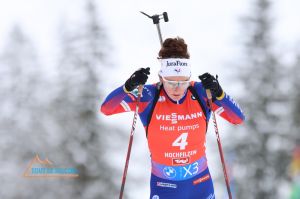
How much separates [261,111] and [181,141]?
19362 mm

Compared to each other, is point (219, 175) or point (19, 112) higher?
point (19, 112)

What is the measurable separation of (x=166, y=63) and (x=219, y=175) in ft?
62.8

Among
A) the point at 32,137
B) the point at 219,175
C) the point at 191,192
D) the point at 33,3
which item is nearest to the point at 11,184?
the point at 32,137

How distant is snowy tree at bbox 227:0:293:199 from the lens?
25297 mm

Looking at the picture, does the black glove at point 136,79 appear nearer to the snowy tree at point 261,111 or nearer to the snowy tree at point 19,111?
the snowy tree at point 19,111

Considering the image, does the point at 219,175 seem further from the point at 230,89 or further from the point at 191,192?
the point at 191,192

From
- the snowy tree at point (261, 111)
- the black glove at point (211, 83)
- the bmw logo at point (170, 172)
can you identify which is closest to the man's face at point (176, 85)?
the black glove at point (211, 83)

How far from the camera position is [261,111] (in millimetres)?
25234

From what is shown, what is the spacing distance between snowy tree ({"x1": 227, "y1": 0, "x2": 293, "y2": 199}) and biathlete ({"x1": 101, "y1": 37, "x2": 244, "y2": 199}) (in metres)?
18.9

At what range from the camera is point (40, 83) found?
26.1m

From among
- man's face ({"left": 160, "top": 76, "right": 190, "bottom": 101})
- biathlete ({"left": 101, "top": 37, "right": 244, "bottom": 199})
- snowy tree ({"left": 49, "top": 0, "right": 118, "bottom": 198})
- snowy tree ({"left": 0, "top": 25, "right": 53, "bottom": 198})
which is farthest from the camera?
snowy tree ({"left": 0, "top": 25, "right": 53, "bottom": 198})

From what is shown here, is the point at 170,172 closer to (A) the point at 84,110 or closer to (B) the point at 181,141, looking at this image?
(B) the point at 181,141

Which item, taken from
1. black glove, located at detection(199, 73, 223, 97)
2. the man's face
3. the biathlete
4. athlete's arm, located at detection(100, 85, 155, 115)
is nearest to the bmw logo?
the biathlete

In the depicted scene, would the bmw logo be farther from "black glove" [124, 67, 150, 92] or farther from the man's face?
"black glove" [124, 67, 150, 92]
